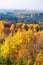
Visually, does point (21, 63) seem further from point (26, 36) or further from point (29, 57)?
point (26, 36)

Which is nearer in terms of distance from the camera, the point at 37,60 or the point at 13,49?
the point at 37,60

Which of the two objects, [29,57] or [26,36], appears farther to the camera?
[26,36]

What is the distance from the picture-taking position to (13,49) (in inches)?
1002

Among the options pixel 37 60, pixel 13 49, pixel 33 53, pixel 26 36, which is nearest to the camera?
pixel 37 60

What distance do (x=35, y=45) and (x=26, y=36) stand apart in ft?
17.7

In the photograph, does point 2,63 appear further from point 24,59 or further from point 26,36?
point 26,36

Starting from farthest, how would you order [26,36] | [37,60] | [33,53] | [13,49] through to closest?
[26,36]
[13,49]
[33,53]
[37,60]

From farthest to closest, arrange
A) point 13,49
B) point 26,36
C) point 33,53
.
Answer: point 26,36 → point 13,49 → point 33,53

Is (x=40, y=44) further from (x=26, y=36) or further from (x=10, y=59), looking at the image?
(x=26, y=36)

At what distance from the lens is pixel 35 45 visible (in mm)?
23906

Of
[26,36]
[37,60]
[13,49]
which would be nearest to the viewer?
[37,60]

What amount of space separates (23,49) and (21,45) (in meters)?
2.33

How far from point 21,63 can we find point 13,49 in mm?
3397

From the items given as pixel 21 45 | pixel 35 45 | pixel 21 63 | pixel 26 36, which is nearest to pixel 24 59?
pixel 21 63
